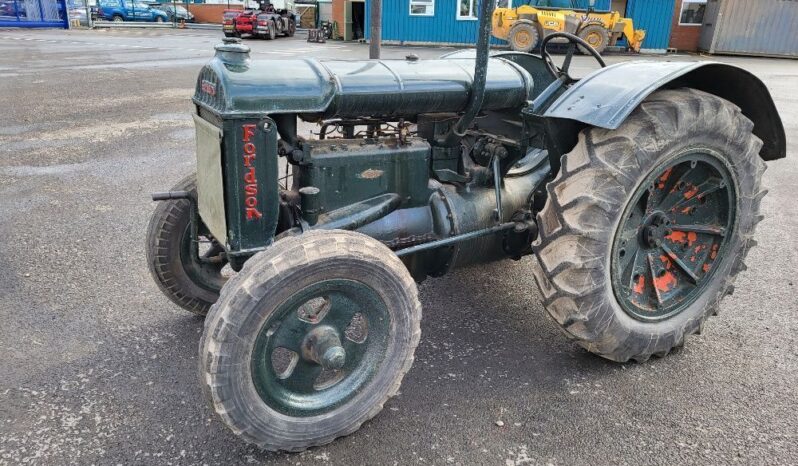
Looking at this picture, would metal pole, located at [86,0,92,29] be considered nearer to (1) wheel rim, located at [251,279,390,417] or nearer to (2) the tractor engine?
(2) the tractor engine

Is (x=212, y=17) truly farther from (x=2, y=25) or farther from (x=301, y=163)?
(x=301, y=163)

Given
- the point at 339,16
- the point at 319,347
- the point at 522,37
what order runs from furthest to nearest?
the point at 339,16
the point at 522,37
the point at 319,347

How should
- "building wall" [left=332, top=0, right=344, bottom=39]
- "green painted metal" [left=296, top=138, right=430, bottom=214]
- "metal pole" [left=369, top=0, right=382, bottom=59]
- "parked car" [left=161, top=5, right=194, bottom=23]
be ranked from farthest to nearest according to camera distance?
"parked car" [left=161, top=5, right=194, bottom=23], "building wall" [left=332, top=0, right=344, bottom=39], "metal pole" [left=369, top=0, right=382, bottom=59], "green painted metal" [left=296, top=138, right=430, bottom=214]

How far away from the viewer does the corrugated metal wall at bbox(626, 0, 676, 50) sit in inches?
944

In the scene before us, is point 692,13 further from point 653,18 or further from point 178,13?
point 178,13

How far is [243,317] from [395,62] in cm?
154

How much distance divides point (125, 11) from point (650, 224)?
37472 millimetres

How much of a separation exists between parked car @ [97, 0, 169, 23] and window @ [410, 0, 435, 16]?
1795 centimetres

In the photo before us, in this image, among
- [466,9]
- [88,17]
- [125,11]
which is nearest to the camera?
[466,9]

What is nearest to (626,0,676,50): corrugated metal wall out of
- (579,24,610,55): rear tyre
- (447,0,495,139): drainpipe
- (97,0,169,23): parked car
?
(579,24,610,55): rear tyre

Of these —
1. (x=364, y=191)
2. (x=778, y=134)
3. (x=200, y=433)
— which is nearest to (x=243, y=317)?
(x=200, y=433)

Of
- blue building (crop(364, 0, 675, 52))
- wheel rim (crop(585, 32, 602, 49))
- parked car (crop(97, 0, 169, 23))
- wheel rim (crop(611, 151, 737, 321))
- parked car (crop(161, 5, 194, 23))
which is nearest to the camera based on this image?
wheel rim (crop(611, 151, 737, 321))

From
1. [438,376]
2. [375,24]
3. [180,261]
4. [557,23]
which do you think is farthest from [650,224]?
[557,23]

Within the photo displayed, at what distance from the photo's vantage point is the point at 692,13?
25.3m
